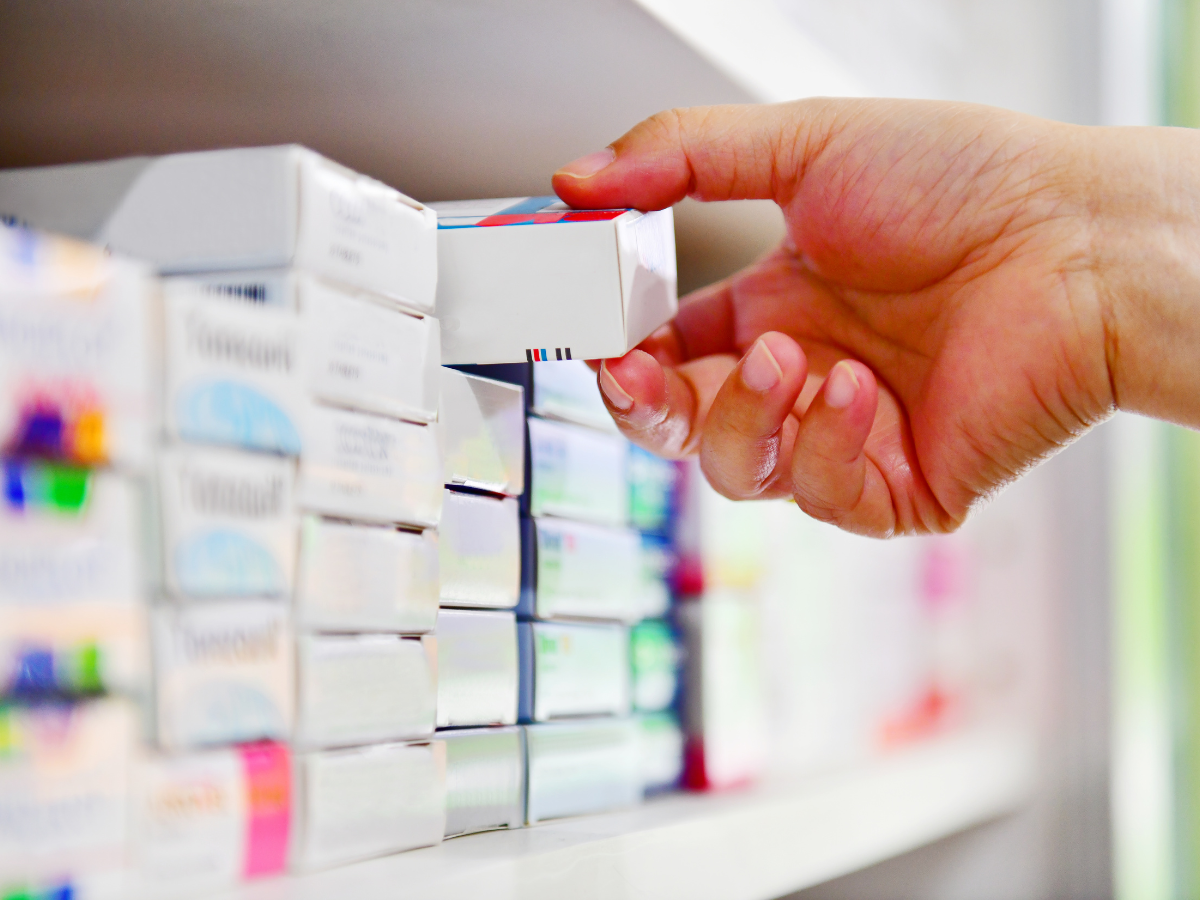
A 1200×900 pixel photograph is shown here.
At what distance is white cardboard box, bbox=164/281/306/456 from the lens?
336 mm

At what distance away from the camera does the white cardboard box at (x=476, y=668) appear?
508 millimetres

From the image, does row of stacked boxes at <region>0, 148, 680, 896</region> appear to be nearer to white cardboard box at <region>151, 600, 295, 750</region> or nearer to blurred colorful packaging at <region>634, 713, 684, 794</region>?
white cardboard box at <region>151, 600, 295, 750</region>

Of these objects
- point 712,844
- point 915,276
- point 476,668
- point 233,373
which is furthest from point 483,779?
point 915,276

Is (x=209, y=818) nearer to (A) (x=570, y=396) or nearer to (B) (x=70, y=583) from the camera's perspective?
(B) (x=70, y=583)

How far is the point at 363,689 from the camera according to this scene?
0.40 metres

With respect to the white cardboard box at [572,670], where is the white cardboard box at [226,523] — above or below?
above

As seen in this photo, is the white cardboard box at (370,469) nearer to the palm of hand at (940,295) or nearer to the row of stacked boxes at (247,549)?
the row of stacked boxes at (247,549)

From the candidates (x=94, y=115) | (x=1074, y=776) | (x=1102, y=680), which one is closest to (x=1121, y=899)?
(x=1074, y=776)

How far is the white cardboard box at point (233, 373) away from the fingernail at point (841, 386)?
280mm

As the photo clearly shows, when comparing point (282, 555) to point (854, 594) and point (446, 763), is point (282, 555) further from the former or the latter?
point (854, 594)

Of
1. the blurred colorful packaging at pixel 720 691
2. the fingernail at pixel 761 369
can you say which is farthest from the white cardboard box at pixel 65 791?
the blurred colorful packaging at pixel 720 691

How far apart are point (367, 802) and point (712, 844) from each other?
265 mm

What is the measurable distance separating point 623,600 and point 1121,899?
1001 mm

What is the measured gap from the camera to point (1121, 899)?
52.2 inches
